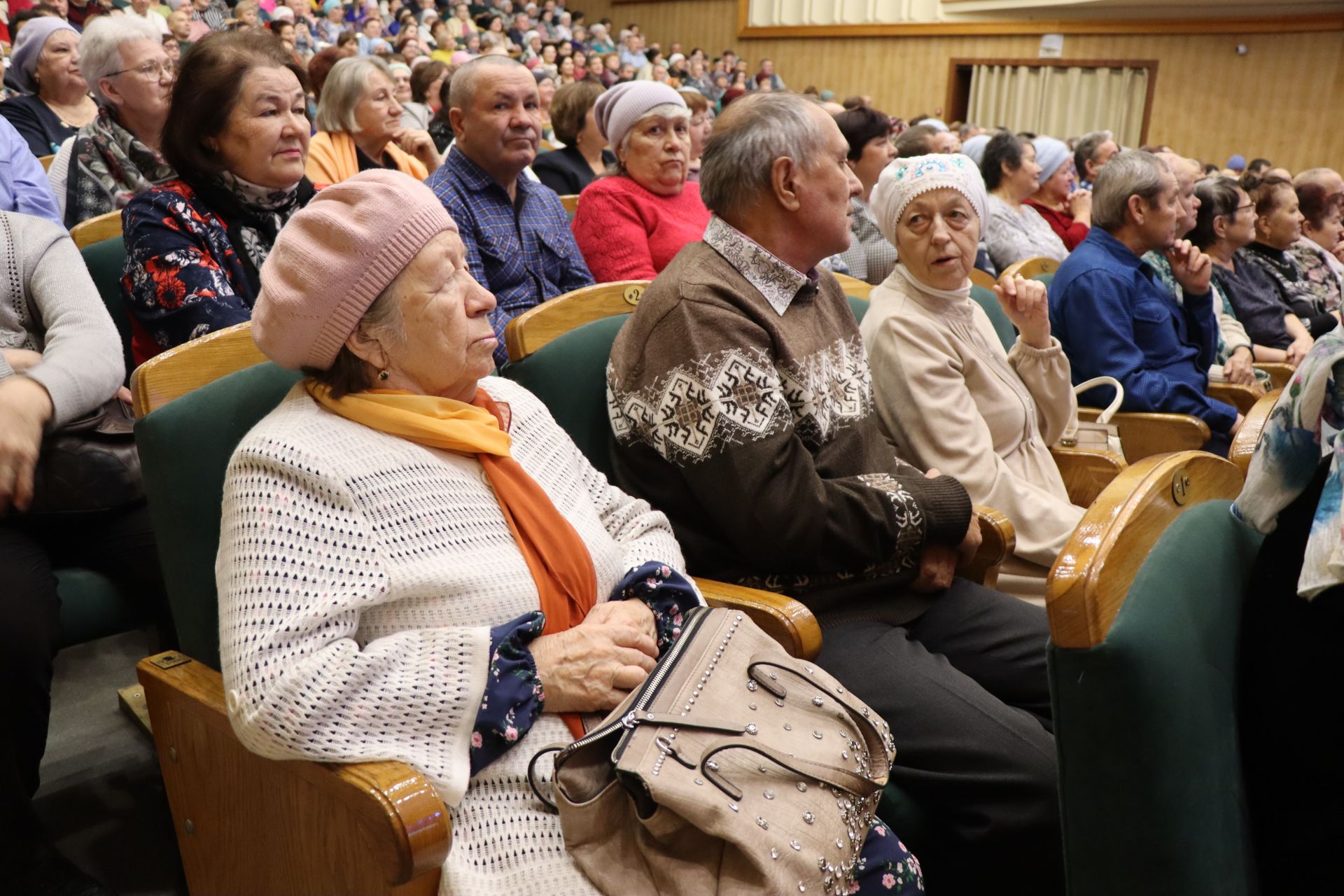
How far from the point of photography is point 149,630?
2471mm

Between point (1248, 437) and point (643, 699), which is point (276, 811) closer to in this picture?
point (643, 699)

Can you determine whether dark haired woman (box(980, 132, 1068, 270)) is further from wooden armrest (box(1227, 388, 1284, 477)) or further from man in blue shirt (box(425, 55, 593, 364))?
wooden armrest (box(1227, 388, 1284, 477))

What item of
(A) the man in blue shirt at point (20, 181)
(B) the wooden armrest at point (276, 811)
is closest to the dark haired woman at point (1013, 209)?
(A) the man in blue shirt at point (20, 181)

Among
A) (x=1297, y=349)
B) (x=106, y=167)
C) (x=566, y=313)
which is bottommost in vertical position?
(x=1297, y=349)

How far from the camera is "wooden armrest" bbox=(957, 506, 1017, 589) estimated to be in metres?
1.74

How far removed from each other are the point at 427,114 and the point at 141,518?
433 centimetres

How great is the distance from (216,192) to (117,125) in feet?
2.95

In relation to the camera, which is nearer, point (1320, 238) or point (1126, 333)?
point (1126, 333)

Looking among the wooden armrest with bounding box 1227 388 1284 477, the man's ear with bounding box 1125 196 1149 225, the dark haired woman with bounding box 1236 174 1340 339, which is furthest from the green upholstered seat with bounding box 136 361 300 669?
the dark haired woman with bounding box 1236 174 1340 339

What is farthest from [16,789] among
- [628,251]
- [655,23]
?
[655,23]

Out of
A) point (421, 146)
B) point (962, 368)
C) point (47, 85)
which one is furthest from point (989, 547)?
point (47, 85)

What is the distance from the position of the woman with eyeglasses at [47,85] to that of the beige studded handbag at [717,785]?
3.69 m

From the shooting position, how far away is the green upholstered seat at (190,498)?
1252 mm

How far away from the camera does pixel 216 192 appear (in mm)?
1911
